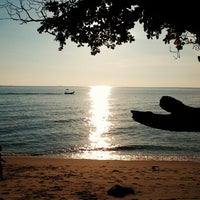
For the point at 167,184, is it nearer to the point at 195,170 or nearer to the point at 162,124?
the point at 195,170

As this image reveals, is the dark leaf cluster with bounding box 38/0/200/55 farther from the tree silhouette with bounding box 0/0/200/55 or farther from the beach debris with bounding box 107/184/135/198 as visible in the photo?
the beach debris with bounding box 107/184/135/198

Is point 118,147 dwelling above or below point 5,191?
below

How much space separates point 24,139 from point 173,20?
106 ft

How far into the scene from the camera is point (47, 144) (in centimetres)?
3319

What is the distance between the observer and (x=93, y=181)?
1530 centimetres

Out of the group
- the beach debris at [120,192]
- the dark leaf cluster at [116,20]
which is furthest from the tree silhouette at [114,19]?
the beach debris at [120,192]

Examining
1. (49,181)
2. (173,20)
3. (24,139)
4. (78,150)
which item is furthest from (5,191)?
(24,139)

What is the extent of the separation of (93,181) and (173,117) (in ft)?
40.2

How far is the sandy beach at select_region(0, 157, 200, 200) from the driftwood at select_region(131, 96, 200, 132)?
9.11 meters

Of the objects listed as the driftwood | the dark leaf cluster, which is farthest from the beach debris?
the driftwood

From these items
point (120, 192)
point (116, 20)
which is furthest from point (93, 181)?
point (116, 20)

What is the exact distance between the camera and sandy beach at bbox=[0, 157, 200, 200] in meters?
12.6

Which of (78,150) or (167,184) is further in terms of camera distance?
(78,150)

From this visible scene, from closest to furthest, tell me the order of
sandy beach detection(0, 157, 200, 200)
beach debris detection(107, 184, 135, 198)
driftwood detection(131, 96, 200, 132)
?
driftwood detection(131, 96, 200, 132), beach debris detection(107, 184, 135, 198), sandy beach detection(0, 157, 200, 200)
